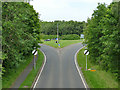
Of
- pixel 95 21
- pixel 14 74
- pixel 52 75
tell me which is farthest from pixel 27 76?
pixel 95 21

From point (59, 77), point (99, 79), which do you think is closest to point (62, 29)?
point (59, 77)

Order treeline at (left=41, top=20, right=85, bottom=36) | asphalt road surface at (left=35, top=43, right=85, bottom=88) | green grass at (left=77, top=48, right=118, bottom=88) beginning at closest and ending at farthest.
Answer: green grass at (left=77, top=48, right=118, bottom=88) < asphalt road surface at (left=35, top=43, right=85, bottom=88) < treeline at (left=41, top=20, right=85, bottom=36)

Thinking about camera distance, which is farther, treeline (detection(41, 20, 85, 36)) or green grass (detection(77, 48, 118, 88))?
treeline (detection(41, 20, 85, 36))

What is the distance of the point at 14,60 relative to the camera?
→ 64.6ft

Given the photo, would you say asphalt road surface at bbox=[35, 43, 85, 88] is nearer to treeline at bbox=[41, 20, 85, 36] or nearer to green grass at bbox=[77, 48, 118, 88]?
green grass at bbox=[77, 48, 118, 88]

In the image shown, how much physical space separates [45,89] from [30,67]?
9.83 meters

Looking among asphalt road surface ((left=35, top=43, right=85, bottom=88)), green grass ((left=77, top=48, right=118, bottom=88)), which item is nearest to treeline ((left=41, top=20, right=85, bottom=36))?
asphalt road surface ((left=35, top=43, right=85, bottom=88))

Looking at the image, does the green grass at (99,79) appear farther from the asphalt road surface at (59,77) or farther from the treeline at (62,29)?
the treeline at (62,29)

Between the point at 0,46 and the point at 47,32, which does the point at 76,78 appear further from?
the point at 47,32

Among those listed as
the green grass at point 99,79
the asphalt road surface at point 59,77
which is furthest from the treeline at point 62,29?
the green grass at point 99,79

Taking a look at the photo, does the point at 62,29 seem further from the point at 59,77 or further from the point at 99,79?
the point at 99,79

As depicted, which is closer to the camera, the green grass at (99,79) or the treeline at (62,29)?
the green grass at (99,79)

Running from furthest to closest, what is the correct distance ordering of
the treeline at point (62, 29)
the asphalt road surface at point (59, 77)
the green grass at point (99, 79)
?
the treeline at point (62, 29) → the asphalt road surface at point (59, 77) → the green grass at point (99, 79)

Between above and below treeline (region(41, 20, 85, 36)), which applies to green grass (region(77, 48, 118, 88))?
below
